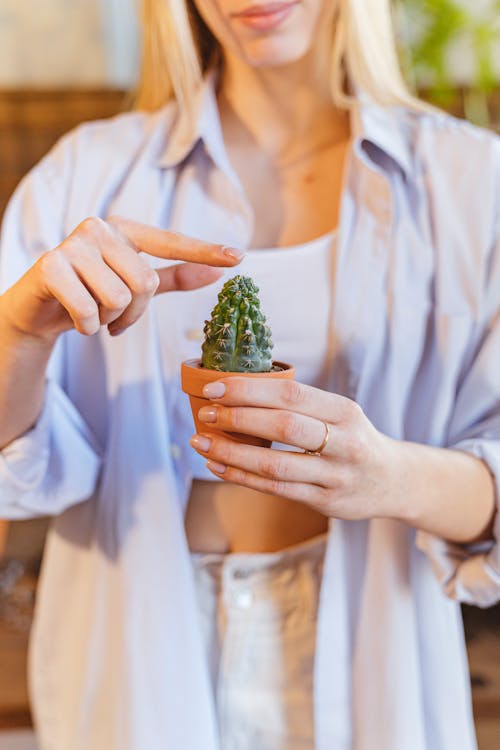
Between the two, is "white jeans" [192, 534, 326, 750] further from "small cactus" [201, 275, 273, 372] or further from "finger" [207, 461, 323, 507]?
"small cactus" [201, 275, 273, 372]

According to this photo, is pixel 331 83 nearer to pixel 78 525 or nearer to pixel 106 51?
pixel 78 525

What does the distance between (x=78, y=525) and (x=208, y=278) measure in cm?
38

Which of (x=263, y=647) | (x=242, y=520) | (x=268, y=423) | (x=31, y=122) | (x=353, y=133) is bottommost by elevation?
(x=263, y=647)

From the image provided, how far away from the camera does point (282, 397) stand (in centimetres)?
47

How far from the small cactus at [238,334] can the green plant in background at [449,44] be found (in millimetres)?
1066

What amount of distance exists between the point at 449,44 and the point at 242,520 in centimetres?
102

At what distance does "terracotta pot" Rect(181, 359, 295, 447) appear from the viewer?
17.8 inches

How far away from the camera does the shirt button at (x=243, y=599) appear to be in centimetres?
77

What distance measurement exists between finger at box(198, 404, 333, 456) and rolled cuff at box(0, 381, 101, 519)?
0.27 m

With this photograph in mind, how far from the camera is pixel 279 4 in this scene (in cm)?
67

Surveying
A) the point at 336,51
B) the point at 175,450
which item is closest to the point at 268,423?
the point at 175,450

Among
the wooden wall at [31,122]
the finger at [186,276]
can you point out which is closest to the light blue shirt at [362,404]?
the finger at [186,276]

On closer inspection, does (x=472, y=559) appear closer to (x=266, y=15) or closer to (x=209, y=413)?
(x=209, y=413)

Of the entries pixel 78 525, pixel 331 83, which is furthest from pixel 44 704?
pixel 331 83
